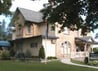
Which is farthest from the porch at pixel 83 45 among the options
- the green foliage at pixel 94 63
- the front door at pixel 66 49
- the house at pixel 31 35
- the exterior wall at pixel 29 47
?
the green foliage at pixel 94 63

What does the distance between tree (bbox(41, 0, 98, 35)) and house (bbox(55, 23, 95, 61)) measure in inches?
989

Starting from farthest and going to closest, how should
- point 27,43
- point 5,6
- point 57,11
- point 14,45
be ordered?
point 14,45, point 27,43, point 5,6, point 57,11

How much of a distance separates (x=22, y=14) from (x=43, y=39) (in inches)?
298

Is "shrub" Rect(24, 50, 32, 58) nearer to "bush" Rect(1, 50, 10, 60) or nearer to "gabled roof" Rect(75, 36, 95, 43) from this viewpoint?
"bush" Rect(1, 50, 10, 60)

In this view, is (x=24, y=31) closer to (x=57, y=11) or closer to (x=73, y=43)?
(x=73, y=43)

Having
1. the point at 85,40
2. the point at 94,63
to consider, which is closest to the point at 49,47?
the point at 85,40

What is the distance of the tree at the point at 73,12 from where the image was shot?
20750mm

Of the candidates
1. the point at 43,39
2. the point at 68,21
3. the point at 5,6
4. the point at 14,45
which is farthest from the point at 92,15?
the point at 14,45

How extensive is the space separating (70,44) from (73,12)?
31.2 metres

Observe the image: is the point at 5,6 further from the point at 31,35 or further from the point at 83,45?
the point at 83,45

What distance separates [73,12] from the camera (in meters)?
21.2

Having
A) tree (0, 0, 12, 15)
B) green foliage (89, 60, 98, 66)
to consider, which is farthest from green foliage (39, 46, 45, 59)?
tree (0, 0, 12, 15)

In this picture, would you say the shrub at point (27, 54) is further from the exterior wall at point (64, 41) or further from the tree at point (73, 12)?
the tree at point (73, 12)

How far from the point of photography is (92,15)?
2177cm
